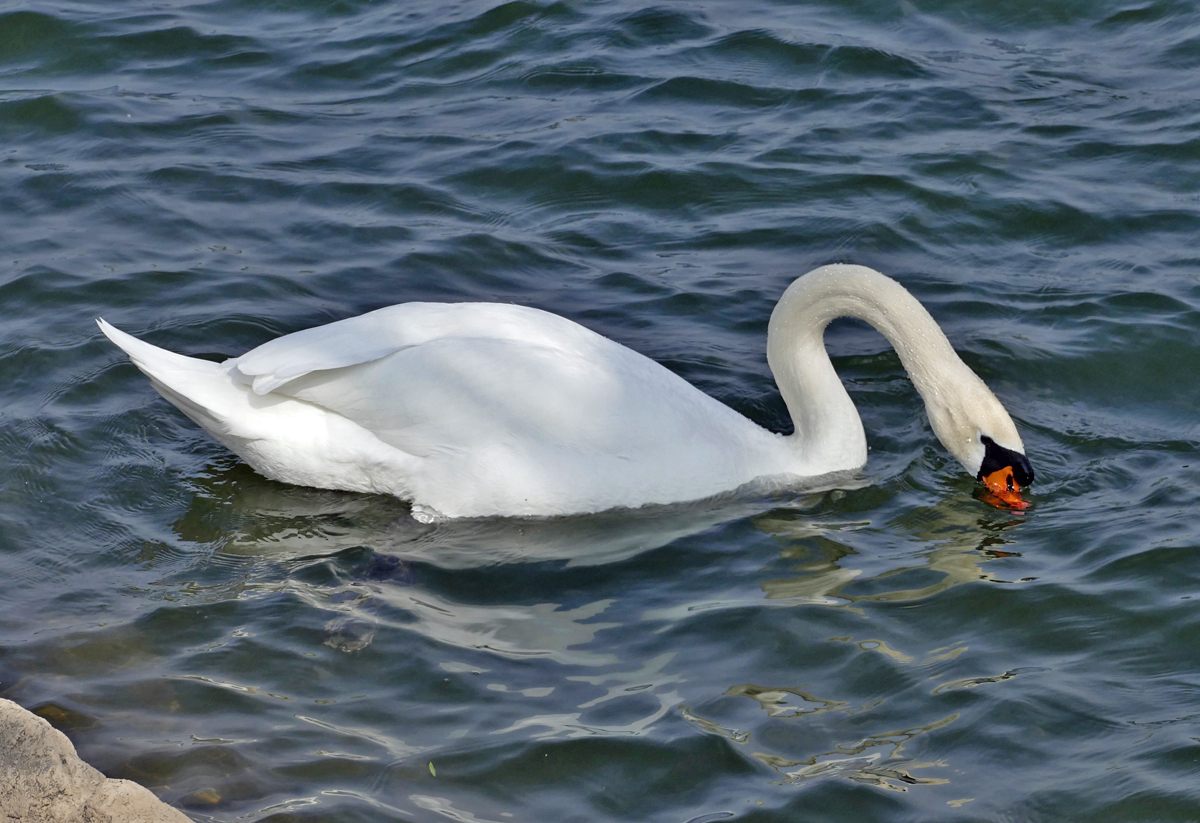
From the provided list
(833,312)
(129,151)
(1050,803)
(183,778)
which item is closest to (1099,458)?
(833,312)

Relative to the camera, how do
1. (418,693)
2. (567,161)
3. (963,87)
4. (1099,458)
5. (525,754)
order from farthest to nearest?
(963,87) → (567,161) → (1099,458) → (418,693) → (525,754)

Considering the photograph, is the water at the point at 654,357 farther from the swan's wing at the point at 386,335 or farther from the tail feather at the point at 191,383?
the swan's wing at the point at 386,335

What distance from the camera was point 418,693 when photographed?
435 cm

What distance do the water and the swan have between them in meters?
0.16

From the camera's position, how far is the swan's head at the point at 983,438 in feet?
18.1

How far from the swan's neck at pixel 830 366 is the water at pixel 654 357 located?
0.23 metres

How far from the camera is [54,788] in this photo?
11.1ft

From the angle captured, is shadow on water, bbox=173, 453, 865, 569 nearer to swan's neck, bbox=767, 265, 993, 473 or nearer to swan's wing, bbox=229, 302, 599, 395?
swan's neck, bbox=767, 265, 993, 473

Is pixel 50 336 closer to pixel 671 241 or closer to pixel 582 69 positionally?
pixel 671 241

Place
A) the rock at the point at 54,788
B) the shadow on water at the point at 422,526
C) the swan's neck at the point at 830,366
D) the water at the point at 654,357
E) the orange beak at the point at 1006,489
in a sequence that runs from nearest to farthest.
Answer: the rock at the point at 54,788
the water at the point at 654,357
the shadow on water at the point at 422,526
the orange beak at the point at 1006,489
the swan's neck at the point at 830,366

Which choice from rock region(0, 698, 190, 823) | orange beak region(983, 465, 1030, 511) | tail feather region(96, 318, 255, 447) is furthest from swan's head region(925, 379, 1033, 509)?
rock region(0, 698, 190, 823)

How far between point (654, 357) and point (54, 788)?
3.89 m

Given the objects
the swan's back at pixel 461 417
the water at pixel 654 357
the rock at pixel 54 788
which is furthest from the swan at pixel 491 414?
the rock at pixel 54 788

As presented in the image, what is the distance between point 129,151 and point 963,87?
17.3 ft
